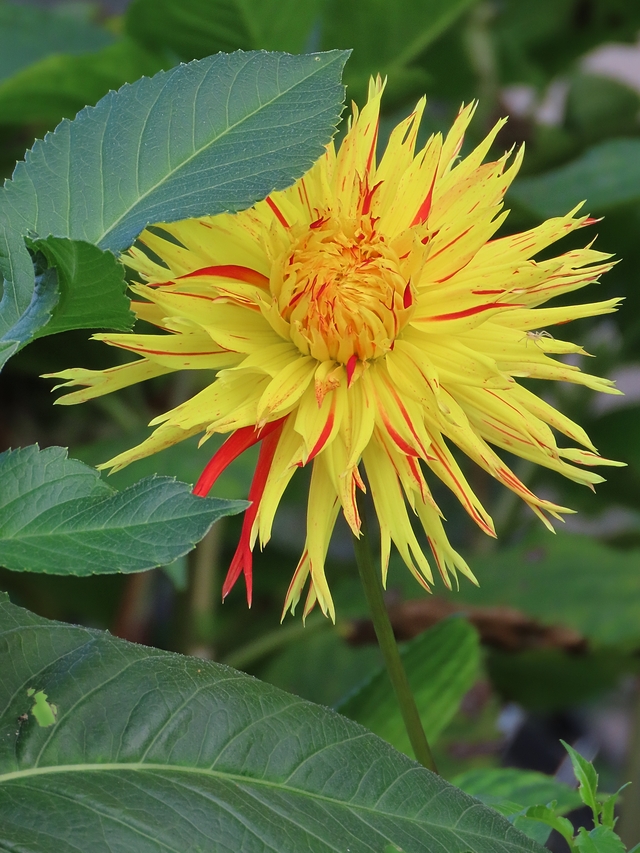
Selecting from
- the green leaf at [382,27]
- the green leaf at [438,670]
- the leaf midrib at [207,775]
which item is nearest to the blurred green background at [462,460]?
the green leaf at [382,27]

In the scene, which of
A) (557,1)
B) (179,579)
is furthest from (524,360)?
(557,1)

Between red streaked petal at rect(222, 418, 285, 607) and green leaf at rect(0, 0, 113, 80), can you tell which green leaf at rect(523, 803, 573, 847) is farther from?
green leaf at rect(0, 0, 113, 80)

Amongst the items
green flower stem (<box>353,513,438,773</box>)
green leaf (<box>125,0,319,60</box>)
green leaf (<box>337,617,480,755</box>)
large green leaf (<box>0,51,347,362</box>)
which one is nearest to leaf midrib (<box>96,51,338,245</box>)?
large green leaf (<box>0,51,347,362</box>)

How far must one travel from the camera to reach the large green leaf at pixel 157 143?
0.26m

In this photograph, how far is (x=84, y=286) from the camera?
0.75 feet

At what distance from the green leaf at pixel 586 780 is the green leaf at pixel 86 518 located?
0.13 m

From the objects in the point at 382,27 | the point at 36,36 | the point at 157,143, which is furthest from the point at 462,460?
the point at 157,143

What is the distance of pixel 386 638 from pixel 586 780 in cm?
7

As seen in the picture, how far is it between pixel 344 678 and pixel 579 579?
20 cm

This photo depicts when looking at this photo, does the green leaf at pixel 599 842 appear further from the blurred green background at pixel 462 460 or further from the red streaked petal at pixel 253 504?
the blurred green background at pixel 462 460

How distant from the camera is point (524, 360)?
0.28 meters

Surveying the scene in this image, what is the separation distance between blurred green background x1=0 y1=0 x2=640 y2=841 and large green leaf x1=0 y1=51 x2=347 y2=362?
0.79ft

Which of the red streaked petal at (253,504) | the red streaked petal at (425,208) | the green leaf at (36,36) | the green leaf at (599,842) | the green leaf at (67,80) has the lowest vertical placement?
the green leaf at (599,842)

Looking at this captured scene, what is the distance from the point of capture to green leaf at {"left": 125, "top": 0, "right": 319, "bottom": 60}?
633 millimetres
